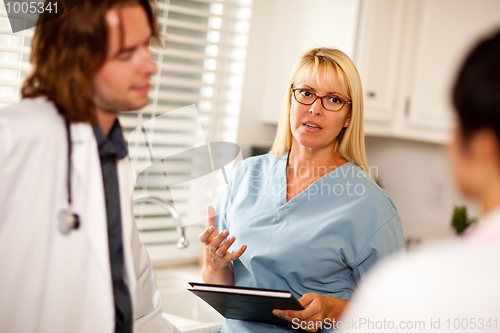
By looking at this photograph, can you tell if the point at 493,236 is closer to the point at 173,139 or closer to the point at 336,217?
the point at 336,217

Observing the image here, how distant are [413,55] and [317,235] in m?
1.38

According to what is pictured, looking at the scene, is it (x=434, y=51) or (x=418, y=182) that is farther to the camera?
(x=418, y=182)

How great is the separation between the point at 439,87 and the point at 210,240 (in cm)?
149

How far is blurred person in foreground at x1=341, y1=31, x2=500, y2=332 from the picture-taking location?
1.68ft

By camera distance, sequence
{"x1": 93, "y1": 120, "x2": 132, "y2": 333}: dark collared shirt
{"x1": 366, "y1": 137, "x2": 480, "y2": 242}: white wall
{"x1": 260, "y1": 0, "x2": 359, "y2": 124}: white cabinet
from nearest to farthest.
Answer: {"x1": 93, "y1": 120, "x2": 132, "y2": 333}: dark collared shirt, {"x1": 260, "y1": 0, "x2": 359, "y2": 124}: white cabinet, {"x1": 366, "y1": 137, "x2": 480, "y2": 242}: white wall

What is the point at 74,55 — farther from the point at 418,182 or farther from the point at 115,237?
the point at 418,182

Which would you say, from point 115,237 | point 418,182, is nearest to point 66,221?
point 115,237

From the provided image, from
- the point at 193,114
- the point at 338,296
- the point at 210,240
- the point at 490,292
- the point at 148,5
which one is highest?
the point at 148,5

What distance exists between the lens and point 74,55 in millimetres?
803

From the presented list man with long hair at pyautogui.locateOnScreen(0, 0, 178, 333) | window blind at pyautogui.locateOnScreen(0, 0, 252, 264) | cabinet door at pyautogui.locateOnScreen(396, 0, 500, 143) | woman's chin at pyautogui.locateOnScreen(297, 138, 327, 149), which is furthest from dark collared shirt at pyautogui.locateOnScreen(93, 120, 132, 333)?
cabinet door at pyautogui.locateOnScreen(396, 0, 500, 143)

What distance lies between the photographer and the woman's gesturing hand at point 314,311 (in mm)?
1185

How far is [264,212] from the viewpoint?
1381mm

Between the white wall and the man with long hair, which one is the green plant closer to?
the white wall

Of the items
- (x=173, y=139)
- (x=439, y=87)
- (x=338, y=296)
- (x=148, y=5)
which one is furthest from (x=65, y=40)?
(x=439, y=87)
